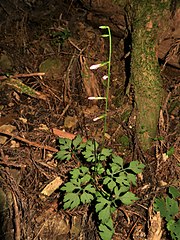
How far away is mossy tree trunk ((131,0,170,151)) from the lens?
8.87ft

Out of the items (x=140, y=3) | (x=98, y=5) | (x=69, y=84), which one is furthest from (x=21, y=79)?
(x=140, y=3)

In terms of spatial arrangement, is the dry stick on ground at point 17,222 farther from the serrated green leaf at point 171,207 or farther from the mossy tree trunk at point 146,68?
the mossy tree trunk at point 146,68

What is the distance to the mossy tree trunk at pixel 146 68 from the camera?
8.87ft

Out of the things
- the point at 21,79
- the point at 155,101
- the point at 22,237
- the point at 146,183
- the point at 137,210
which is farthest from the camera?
the point at 21,79

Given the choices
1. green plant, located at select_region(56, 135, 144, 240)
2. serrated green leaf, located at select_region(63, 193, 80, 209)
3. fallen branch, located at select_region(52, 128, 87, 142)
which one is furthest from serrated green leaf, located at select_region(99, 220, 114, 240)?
fallen branch, located at select_region(52, 128, 87, 142)

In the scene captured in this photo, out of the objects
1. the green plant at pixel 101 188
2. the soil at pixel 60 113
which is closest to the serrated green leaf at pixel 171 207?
the soil at pixel 60 113

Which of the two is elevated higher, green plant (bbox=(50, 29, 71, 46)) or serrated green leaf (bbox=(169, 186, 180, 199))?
green plant (bbox=(50, 29, 71, 46))

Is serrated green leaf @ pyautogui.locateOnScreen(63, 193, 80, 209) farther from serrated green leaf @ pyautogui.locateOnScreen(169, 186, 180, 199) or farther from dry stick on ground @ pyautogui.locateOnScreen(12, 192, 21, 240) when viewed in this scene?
serrated green leaf @ pyautogui.locateOnScreen(169, 186, 180, 199)

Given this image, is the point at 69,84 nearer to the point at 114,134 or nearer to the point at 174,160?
the point at 114,134

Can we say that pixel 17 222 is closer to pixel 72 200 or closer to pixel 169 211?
pixel 72 200

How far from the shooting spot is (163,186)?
2555mm

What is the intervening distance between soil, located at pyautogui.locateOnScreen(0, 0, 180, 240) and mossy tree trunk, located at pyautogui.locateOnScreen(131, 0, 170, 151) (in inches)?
3.9

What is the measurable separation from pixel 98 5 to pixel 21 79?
51.6 inches

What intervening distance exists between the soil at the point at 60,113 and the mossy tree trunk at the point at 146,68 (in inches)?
3.9
